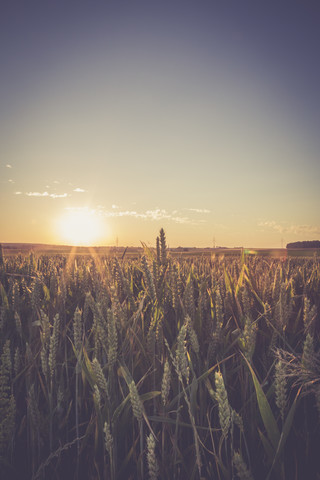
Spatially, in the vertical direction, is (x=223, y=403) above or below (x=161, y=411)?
above

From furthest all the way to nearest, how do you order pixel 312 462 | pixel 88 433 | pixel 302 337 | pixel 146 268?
pixel 302 337 < pixel 146 268 < pixel 88 433 < pixel 312 462

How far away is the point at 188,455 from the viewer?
1064mm

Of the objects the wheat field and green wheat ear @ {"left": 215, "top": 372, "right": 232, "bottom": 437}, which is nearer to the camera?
green wheat ear @ {"left": 215, "top": 372, "right": 232, "bottom": 437}

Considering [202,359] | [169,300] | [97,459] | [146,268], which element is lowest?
[97,459]

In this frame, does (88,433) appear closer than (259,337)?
Yes

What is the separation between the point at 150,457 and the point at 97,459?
0.50 metres

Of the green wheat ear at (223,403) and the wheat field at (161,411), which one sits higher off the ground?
the green wheat ear at (223,403)

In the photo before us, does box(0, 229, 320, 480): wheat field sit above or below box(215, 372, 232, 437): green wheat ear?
below

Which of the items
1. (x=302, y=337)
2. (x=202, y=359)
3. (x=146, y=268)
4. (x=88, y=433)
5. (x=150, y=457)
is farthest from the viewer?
(x=302, y=337)

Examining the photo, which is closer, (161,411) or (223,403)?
(223,403)

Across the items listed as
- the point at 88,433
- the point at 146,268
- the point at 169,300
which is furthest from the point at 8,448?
the point at 169,300

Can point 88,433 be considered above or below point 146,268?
below

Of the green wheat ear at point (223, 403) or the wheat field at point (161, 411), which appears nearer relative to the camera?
the green wheat ear at point (223, 403)

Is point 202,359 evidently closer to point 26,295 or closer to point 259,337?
point 259,337
